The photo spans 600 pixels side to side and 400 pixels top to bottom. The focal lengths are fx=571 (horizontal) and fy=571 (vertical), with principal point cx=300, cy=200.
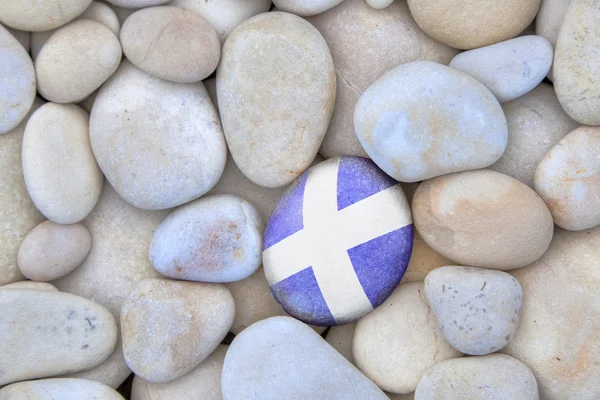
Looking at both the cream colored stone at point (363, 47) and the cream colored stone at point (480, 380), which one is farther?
the cream colored stone at point (363, 47)

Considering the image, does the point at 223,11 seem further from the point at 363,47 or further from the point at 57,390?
the point at 57,390

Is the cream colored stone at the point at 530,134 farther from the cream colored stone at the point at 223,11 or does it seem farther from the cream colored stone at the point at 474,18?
the cream colored stone at the point at 223,11

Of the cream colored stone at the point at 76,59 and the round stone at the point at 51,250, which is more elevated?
the cream colored stone at the point at 76,59

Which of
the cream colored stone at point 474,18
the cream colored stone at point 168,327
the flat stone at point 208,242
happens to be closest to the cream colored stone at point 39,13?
the flat stone at point 208,242

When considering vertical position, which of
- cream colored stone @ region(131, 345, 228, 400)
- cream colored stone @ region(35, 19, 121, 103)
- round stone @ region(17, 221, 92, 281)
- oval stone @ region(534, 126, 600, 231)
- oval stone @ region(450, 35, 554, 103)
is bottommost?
cream colored stone @ region(131, 345, 228, 400)

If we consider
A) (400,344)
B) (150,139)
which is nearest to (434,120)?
(400,344)

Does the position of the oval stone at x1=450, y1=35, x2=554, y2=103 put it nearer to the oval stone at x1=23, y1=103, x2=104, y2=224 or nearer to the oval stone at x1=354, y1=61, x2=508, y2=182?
the oval stone at x1=354, y1=61, x2=508, y2=182

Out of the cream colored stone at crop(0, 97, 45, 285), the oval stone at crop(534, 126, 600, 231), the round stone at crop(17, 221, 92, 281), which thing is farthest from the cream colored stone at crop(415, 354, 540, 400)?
the cream colored stone at crop(0, 97, 45, 285)
